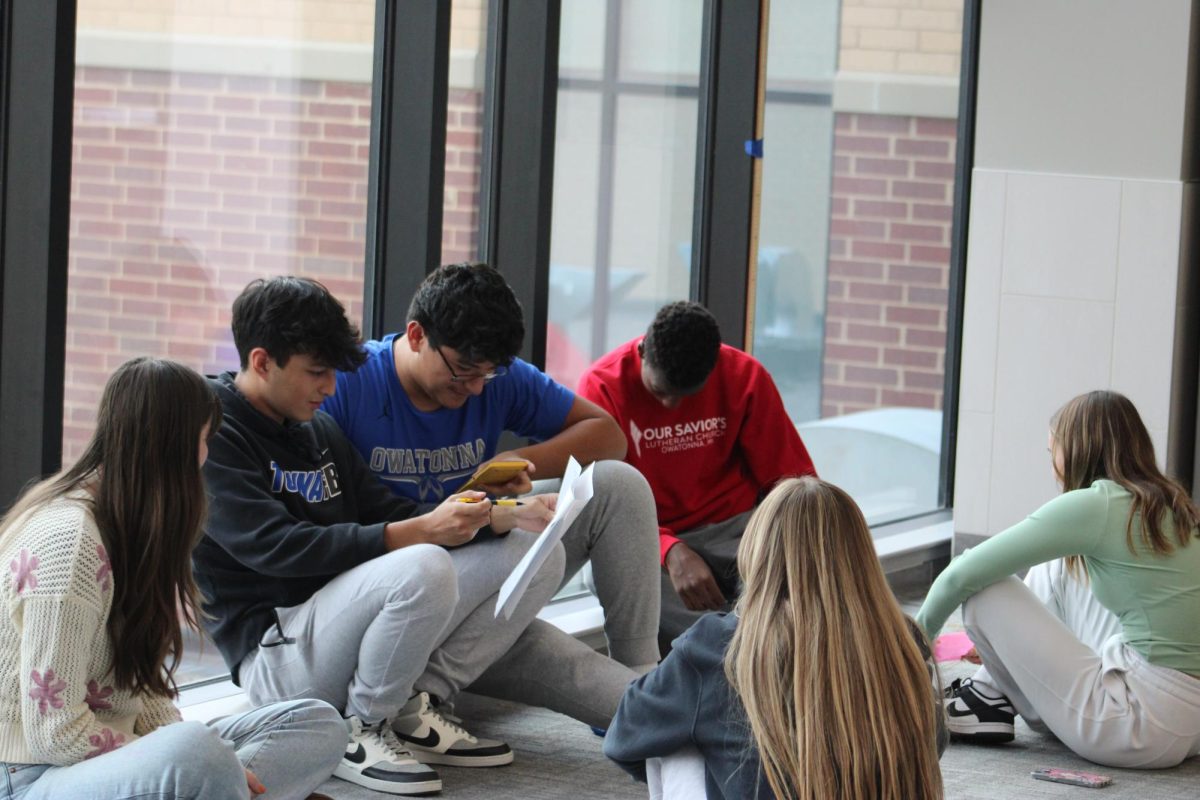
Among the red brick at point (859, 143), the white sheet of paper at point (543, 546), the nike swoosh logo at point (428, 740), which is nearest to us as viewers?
the white sheet of paper at point (543, 546)

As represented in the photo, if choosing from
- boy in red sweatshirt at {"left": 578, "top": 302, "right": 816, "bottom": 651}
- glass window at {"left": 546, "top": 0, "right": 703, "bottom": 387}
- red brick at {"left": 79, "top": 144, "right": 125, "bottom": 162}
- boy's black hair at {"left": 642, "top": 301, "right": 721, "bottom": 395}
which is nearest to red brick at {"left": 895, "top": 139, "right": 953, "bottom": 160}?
glass window at {"left": 546, "top": 0, "right": 703, "bottom": 387}

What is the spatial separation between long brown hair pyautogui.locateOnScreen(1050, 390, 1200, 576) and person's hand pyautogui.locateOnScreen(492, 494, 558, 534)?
42.8 inches

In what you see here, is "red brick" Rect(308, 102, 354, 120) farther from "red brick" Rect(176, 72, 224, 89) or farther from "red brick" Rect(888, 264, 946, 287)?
"red brick" Rect(888, 264, 946, 287)

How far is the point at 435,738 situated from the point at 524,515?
46cm

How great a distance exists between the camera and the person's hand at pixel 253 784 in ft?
7.01

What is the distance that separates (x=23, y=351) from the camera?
2584mm

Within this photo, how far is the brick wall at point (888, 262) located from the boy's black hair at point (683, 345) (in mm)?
1857

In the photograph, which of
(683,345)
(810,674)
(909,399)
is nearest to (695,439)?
(683,345)

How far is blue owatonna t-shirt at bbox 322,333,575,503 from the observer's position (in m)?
2.96

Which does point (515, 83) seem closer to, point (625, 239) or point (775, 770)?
point (625, 239)

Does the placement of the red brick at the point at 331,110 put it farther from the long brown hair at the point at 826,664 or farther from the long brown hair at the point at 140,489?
the long brown hair at the point at 826,664

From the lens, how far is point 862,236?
17.0ft

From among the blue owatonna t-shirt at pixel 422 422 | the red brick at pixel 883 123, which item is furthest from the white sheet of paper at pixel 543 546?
the red brick at pixel 883 123

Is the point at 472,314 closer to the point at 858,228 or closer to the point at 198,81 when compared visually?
the point at 198,81
